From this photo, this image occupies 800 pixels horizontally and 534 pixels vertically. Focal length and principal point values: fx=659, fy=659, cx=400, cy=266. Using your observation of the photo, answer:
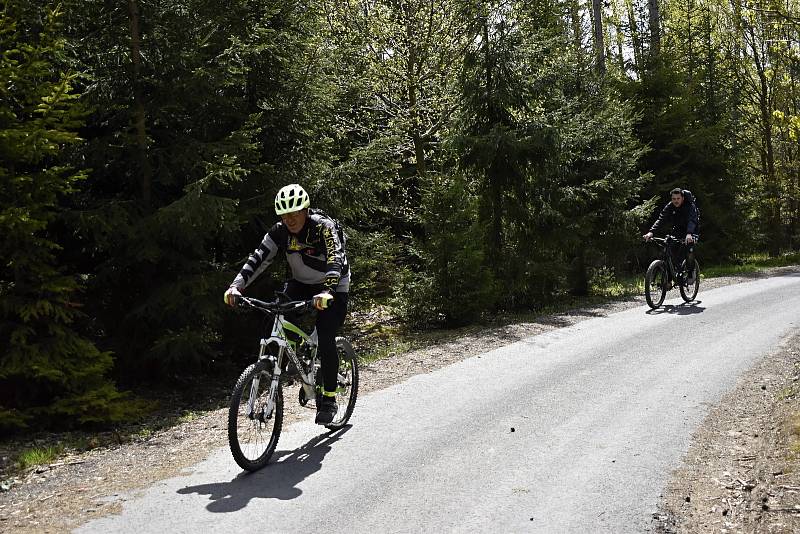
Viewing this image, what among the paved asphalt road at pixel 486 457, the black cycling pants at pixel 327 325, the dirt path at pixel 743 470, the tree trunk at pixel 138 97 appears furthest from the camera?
the tree trunk at pixel 138 97

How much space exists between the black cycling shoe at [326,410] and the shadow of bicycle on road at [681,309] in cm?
879

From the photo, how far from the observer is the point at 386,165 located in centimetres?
1214

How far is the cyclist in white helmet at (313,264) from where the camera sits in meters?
5.80

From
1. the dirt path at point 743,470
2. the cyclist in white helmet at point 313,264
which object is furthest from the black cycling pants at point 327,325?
the dirt path at point 743,470

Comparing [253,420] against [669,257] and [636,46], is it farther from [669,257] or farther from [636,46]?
[636,46]

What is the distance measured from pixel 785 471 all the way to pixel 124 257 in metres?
8.00

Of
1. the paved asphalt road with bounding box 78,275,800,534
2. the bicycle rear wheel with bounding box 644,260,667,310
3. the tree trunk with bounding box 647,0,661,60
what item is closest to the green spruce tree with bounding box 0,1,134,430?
the paved asphalt road with bounding box 78,275,800,534

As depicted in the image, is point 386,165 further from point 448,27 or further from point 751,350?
point 448,27

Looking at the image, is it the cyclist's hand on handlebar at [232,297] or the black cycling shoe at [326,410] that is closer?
the cyclist's hand on handlebar at [232,297]

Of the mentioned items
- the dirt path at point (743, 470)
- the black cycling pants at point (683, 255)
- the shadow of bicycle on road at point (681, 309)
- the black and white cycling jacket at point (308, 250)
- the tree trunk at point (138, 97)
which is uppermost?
the tree trunk at point (138, 97)

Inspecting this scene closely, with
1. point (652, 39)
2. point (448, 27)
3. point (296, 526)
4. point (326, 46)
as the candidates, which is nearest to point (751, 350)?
point (296, 526)

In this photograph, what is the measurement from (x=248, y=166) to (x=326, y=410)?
5.02m

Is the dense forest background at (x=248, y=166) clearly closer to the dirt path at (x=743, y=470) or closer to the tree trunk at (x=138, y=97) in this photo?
the tree trunk at (x=138, y=97)

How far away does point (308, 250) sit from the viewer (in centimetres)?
607
